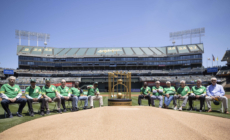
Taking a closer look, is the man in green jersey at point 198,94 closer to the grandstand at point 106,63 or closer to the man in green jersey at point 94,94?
the man in green jersey at point 94,94

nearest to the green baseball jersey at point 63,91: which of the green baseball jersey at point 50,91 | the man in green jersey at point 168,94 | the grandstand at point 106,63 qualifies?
the green baseball jersey at point 50,91

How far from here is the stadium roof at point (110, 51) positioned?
2218 inches

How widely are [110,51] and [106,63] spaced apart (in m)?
6.01

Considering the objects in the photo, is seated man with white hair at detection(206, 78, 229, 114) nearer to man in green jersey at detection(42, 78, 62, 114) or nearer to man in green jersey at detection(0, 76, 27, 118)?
man in green jersey at detection(42, 78, 62, 114)

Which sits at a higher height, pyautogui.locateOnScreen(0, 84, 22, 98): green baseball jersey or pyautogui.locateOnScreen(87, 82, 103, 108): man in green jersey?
pyautogui.locateOnScreen(0, 84, 22, 98): green baseball jersey

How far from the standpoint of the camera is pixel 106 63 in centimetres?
5612

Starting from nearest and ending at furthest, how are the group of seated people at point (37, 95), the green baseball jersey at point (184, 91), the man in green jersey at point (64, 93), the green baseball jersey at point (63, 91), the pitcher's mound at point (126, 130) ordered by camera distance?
the pitcher's mound at point (126, 130) → the group of seated people at point (37, 95) → the man in green jersey at point (64, 93) → the green baseball jersey at point (63, 91) → the green baseball jersey at point (184, 91)

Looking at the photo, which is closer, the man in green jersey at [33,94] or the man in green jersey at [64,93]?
the man in green jersey at [33,94]

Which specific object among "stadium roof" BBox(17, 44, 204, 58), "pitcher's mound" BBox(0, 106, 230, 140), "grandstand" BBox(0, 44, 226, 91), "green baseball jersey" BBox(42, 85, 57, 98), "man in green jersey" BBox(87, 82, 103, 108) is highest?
"stadium roof" BBox(17, 44, 204, 58)

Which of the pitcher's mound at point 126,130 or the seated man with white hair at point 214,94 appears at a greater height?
the seated man with white hair at point 214,94

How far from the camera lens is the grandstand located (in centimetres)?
5312

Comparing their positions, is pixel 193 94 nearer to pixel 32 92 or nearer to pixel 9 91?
pixel 32 92

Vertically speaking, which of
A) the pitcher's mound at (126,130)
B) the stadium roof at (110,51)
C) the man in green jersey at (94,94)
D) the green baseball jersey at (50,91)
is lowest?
the pitcher's mound at (126,130)

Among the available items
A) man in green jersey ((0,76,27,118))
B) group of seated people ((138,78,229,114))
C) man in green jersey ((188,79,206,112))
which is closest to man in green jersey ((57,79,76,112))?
man in green jersey ((0,76,27,118))
